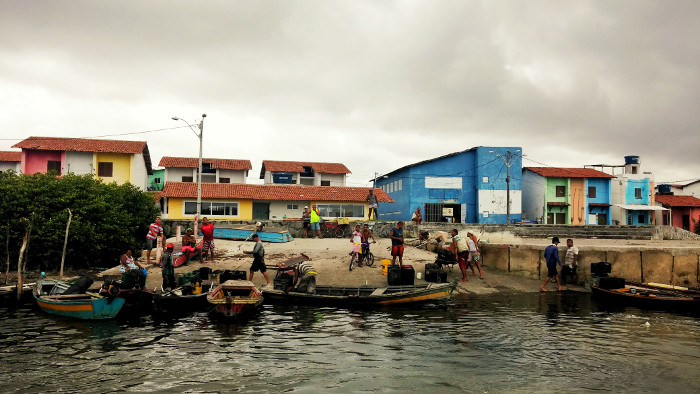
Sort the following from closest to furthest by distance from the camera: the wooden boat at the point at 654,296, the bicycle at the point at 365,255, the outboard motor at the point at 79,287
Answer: the outboard motor at the point at 79,287 → the wooden boat at the point at 654,296 → the bicycle at the point at 365,255

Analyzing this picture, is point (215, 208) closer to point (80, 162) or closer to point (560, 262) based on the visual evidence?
point (80, 162)

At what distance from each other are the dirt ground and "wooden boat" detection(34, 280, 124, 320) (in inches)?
148

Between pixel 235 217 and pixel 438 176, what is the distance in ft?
72.4

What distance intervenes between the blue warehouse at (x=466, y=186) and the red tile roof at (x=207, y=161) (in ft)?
57.3

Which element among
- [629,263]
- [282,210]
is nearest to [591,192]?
[629,263]

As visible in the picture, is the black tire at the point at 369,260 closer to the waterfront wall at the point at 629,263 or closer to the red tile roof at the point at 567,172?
the waterfront wall at the point at 629,263

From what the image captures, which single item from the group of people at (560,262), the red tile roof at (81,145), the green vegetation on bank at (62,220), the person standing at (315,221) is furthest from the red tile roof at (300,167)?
the group of people at (560,262)

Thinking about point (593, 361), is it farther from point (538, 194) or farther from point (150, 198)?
point (538, 194)

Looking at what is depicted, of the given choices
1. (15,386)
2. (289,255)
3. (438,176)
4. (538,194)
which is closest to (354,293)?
(289,255)

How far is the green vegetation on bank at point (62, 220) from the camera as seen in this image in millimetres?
25172

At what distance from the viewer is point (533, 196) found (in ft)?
182

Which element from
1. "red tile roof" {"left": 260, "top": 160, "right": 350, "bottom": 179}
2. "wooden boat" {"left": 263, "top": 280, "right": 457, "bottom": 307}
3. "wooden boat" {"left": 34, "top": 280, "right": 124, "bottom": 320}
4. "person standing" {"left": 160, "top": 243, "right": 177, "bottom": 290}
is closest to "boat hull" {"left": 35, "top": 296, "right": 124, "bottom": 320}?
"wooden boat" {"left": 34, "top": 280, "right": 124, "bottom": 320}

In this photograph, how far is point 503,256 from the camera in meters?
23.7

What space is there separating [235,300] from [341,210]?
27.7 metres
